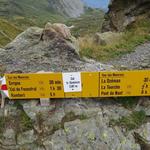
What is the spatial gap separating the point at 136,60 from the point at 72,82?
398cm

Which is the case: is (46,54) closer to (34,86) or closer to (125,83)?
(34,86)

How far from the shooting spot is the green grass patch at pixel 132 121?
12.1 m

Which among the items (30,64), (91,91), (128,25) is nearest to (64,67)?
(30,64)

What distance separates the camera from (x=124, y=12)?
2745cm

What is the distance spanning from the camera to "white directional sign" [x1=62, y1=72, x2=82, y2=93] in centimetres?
1223

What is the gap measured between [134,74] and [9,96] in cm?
410

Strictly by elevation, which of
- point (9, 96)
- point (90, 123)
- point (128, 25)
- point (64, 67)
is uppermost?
point (128, 25)

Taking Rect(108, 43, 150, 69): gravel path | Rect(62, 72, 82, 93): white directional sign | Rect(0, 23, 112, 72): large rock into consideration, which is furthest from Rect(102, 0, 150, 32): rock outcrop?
Rect(62, 72, 82, 93): white directional sign

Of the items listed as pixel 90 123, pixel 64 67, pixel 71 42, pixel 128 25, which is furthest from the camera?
pixel 128 25

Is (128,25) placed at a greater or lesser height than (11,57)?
greater

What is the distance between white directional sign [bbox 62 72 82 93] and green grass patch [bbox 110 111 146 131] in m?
1.54

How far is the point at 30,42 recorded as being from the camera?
15.9 m

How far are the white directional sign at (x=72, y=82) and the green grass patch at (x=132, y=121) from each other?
1541 millimetres

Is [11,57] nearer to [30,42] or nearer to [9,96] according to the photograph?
[30,42]
